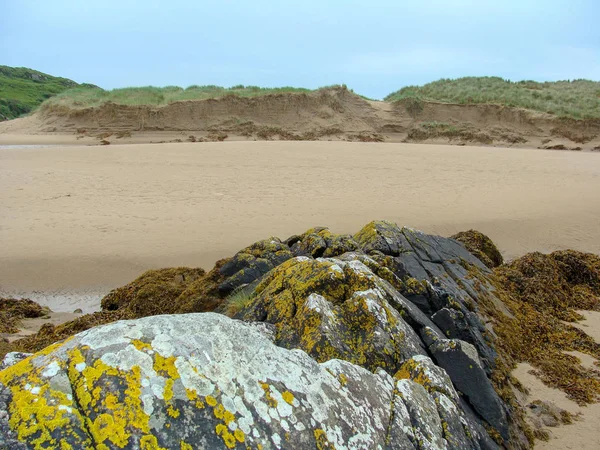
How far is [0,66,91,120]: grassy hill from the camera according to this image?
5062 centimetres

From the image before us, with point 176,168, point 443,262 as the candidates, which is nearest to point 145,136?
point 176,168

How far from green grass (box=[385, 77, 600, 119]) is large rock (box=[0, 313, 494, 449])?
33.2 metres

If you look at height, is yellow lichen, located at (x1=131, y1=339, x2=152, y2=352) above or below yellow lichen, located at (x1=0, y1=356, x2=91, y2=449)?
above

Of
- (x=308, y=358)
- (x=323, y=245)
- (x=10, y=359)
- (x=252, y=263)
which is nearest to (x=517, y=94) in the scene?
(x=323, y=245)

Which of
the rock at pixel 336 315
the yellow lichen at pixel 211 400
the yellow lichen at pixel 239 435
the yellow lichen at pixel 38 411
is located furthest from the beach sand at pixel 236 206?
the yellow lichen at pixel 38 411

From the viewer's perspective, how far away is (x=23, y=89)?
222 ft

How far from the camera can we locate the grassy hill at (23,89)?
50625 mm

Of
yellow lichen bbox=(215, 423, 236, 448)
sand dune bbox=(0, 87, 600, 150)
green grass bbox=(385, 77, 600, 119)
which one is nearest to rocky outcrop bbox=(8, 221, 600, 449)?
yellow lichen bbox=(215, 423, 236, 448)

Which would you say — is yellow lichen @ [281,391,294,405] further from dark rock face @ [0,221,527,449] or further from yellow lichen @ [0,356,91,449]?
yellow lichen @ [0,356,91,449]

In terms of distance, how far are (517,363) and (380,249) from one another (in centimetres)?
225

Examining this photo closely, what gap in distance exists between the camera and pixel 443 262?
21.1 feet

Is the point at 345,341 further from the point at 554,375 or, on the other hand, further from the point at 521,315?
the point at 521,315

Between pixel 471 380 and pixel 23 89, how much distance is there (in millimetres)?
81230

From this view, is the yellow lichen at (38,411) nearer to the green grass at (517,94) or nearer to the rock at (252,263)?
the rock at (252,263)
